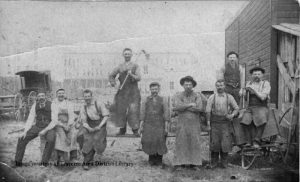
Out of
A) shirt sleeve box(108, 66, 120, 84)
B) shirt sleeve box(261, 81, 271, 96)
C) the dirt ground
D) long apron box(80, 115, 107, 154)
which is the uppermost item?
shirt sleeve box(108, 66, 120, 84)

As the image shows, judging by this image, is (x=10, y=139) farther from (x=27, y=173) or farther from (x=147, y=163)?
(x=147, y=163)

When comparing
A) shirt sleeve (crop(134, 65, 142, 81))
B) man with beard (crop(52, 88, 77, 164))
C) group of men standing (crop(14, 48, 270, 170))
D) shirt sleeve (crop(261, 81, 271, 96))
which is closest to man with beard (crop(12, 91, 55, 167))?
group of men standing (crop(14, 48, 270, 170))

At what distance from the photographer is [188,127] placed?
16.5 feet

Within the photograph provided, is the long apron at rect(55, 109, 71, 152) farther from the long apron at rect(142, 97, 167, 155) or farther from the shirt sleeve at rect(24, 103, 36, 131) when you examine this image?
the long apron at rect(142, 97, 167, 155)

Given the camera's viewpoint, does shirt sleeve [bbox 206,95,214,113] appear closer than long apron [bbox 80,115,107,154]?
Yes

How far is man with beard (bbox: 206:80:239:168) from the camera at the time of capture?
4988mm

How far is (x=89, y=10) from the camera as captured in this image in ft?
17.4

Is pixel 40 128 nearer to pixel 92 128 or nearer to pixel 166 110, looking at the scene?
pixel 92 128

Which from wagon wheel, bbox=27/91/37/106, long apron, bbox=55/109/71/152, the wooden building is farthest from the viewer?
wagon wheel, bbox=27/91/37/106

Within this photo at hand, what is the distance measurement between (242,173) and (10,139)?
13.5 ft

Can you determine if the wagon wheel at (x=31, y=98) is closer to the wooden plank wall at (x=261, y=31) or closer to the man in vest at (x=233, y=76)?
the man in vest at (x=233, y=76)

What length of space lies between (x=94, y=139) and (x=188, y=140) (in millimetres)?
1612

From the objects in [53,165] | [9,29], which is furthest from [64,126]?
[9,29]

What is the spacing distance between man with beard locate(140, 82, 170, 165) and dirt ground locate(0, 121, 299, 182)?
21cm
